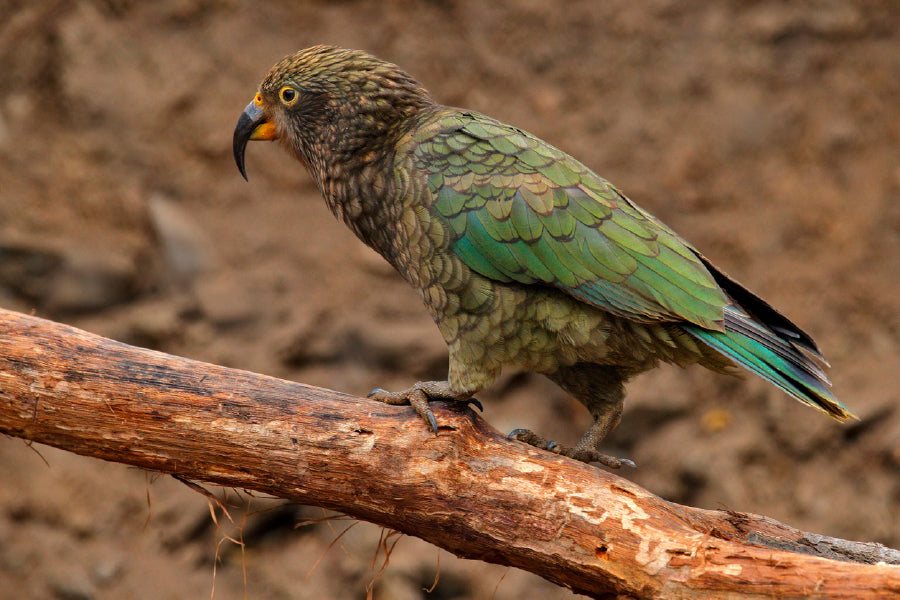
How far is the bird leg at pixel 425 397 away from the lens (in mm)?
3102

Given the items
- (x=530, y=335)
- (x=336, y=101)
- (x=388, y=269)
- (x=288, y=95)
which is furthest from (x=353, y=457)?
(x=388, y=269)

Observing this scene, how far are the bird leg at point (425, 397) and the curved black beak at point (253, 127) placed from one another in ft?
4.64

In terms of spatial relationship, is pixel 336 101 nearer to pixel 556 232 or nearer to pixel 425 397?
pixel 556 232

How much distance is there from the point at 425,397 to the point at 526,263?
25.9 inches

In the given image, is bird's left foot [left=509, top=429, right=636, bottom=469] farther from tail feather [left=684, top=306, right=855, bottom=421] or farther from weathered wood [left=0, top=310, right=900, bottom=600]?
tail feather [left=684, top=306, right=855, bottom=421]

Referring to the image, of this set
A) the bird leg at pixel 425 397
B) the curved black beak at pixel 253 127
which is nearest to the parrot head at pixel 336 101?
the curved black beak at pixel 253 127

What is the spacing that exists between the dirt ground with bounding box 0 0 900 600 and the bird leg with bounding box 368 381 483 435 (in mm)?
2353

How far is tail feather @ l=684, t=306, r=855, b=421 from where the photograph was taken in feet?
9.99

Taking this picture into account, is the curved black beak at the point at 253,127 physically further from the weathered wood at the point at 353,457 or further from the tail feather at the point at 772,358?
the tail feather at the point at 772,358

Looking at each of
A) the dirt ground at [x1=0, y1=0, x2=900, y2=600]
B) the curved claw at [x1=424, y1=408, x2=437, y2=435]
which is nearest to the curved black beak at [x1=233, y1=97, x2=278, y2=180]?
the curved claw at [x1=424, y1=408, x2=437, y2=435]

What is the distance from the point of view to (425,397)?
320 cm

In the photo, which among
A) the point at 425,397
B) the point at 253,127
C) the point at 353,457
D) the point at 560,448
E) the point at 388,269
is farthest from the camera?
the point at 388,269

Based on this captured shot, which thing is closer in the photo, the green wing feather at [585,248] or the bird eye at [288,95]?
the green wing feather at [585,248]

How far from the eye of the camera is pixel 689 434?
5648 mm
